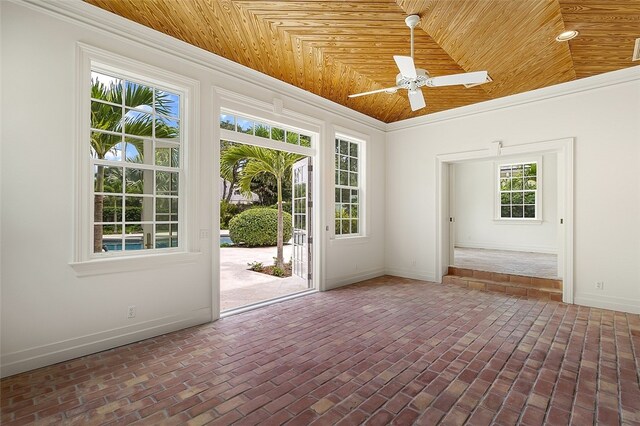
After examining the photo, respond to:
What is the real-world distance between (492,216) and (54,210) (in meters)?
9.32

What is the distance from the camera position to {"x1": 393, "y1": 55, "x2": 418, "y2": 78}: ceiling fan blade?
2.65 metres

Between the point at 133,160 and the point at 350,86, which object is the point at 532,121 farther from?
the point at 133,160

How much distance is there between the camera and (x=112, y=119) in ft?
9.97

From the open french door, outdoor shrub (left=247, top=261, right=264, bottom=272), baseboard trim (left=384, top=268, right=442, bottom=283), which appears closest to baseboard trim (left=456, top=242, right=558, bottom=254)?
baseboard trim (left=384, top=268, right=442, bottom=283)

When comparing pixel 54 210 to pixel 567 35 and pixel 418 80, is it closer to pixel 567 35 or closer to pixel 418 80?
pixel 418 80

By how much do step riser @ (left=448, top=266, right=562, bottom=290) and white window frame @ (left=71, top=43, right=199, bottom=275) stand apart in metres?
4.52

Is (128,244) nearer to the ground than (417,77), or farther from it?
nearer to the ground

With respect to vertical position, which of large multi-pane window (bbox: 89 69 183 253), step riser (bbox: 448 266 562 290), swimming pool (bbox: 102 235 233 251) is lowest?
step riser (bbox: 448 266 562 290)

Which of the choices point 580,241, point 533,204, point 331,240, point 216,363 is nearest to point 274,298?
point 331,240

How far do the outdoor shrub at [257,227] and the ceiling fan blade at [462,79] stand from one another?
26.8 feet

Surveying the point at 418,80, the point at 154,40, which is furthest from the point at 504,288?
the point at 154,40

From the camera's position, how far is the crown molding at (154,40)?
264 centimetres

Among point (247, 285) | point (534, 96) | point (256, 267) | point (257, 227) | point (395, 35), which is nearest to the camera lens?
point (395, 35)

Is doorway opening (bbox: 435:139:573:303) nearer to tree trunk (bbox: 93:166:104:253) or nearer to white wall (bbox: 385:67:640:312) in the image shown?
white wall (bbox: 385:67:640:312)
